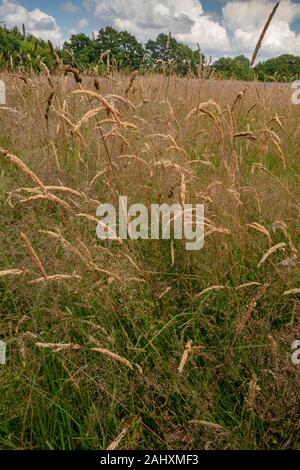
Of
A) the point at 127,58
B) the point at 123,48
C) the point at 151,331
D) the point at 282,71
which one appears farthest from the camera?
the point at 282,71

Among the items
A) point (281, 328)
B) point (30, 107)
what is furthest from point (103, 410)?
point (30, 107)

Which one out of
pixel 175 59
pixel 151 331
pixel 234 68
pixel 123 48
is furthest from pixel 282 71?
pixel 151 331

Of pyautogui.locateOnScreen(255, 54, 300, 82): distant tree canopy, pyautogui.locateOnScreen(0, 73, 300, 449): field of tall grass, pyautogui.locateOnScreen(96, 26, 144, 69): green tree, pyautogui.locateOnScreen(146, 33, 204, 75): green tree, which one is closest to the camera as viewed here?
pyautogui.locateOnScreen(0, 73, 300, 449): field of tall grass

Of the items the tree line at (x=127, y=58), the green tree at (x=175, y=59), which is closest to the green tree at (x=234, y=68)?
the tree line at (x=127, y=58)

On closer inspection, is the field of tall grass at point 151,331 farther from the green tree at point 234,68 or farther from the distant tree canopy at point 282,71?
the distant tree canopy at point 282,71

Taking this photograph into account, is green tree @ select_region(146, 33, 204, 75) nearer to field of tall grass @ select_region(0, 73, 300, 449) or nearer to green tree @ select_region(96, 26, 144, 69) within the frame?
green tree @ select_region(96, 26, 144, 69)

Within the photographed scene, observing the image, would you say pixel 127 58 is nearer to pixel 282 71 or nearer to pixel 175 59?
pixel 175 59

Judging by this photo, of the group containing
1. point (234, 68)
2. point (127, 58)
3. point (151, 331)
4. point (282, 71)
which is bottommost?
point (151, 331)

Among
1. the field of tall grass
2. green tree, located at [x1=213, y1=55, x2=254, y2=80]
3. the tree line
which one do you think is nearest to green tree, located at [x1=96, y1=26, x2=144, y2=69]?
the tree line

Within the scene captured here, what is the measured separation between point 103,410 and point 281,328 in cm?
66

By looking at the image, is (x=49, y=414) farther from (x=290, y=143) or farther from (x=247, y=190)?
(x=290, y=143)

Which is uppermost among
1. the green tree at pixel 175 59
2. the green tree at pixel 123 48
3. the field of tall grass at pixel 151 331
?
the green tree at pixel 123 48
